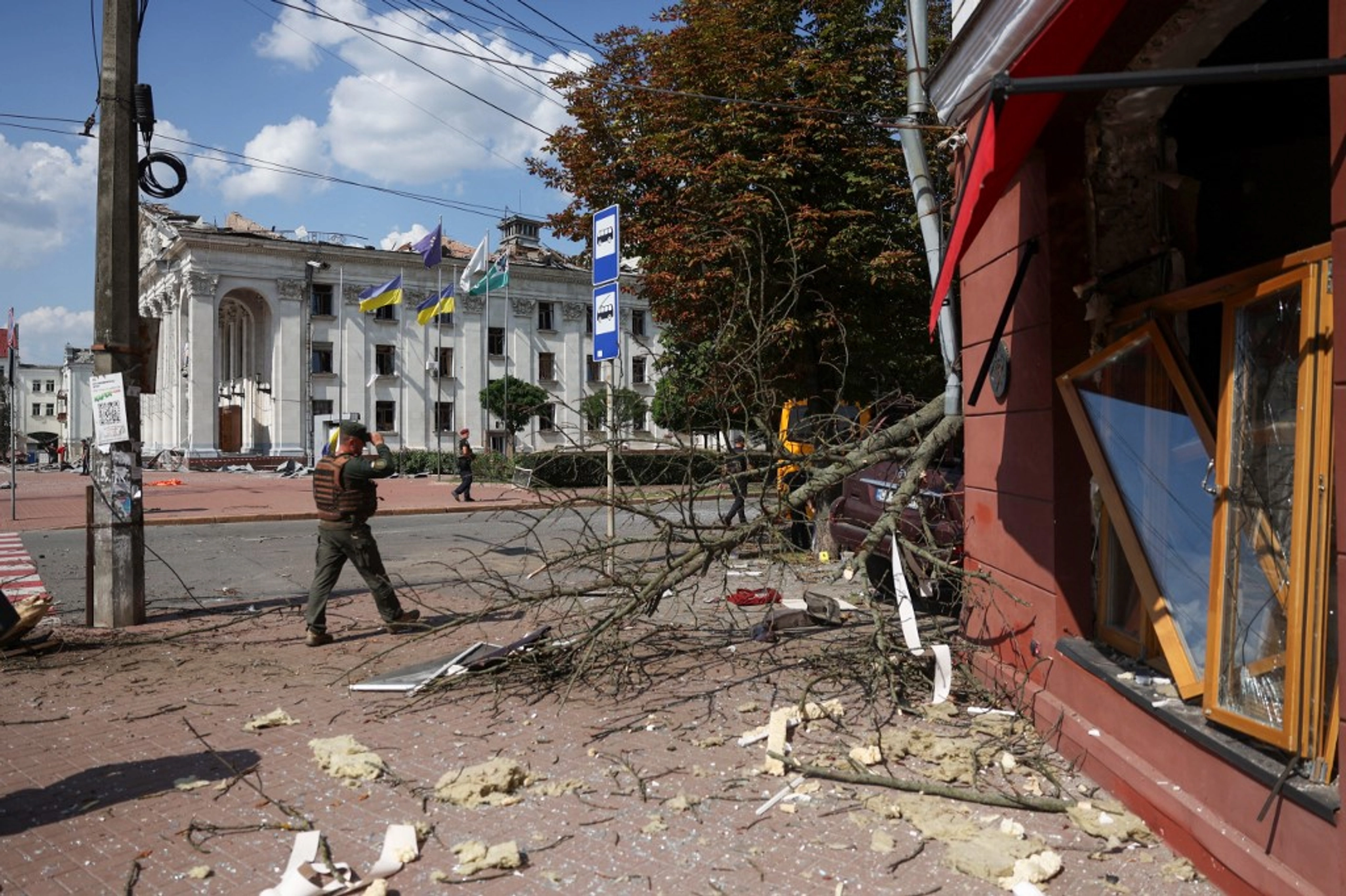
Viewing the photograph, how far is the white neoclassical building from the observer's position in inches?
2048

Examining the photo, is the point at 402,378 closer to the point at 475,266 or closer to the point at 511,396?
the point at 511,396

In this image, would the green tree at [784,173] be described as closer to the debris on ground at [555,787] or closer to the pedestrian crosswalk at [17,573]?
the debris on ground at [555,787]

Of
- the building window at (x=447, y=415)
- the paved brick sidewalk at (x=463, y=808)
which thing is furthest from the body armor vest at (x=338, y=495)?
the building window at (x=447, y=415)

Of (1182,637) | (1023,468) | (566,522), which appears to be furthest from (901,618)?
(566,522)

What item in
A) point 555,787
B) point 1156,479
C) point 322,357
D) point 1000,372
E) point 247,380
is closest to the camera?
point 1156,479

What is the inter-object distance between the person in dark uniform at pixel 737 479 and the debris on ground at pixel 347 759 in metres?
2.84

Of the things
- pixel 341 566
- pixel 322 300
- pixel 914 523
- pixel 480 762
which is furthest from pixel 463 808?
pixel 322 300

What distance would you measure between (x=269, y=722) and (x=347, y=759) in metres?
1.01

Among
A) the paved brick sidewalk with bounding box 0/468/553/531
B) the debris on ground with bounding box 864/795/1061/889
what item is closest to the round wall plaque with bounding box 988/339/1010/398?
the debris on ground with bounding box 864/795/1061/889

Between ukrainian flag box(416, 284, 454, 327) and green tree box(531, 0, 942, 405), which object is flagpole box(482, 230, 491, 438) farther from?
green tree box(531, 0, 942, 405)

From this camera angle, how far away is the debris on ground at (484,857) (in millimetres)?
3641

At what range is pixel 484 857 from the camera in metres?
3.69

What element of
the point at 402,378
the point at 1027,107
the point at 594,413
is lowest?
the point at 594,413

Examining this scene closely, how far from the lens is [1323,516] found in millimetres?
3057
